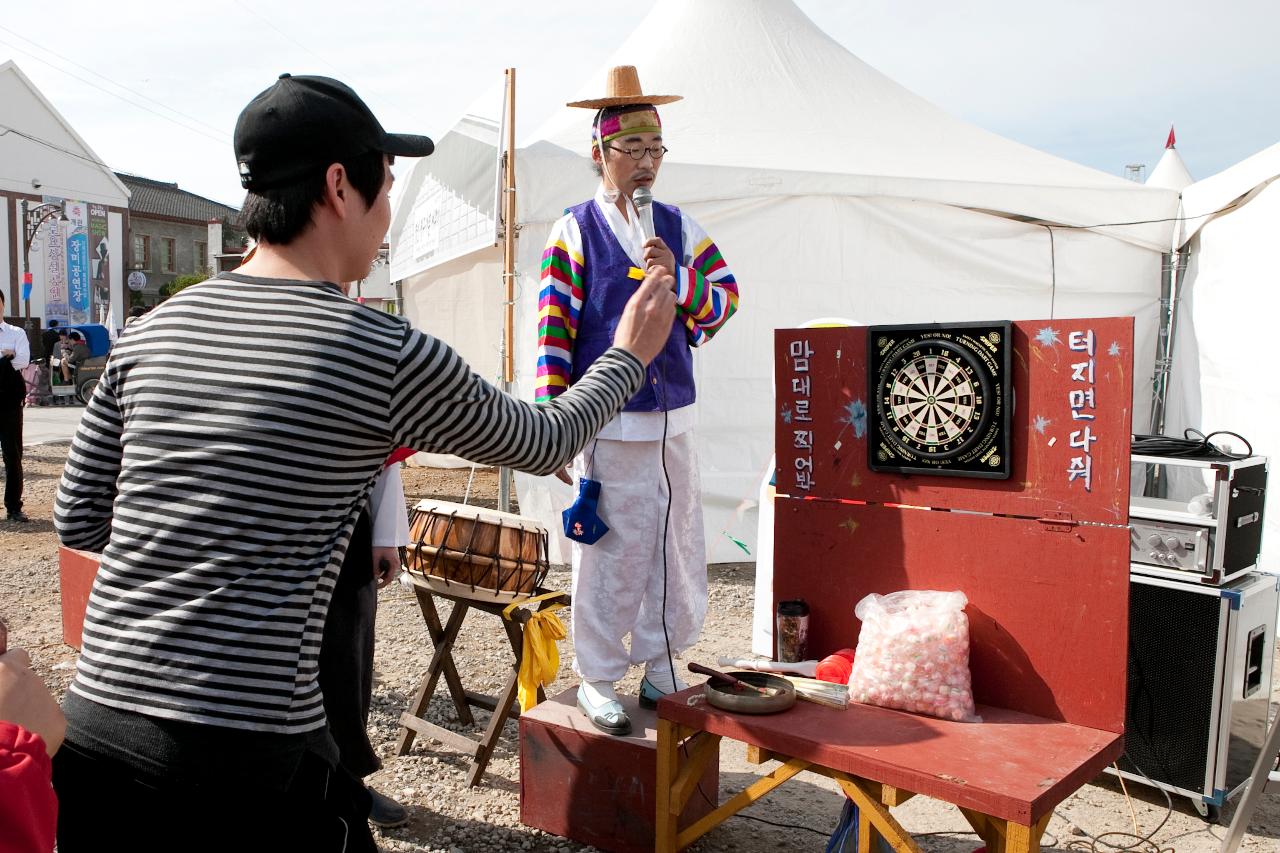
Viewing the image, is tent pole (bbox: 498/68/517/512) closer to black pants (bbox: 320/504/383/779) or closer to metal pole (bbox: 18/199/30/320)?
black pants (bbox: 320/504/383/779)

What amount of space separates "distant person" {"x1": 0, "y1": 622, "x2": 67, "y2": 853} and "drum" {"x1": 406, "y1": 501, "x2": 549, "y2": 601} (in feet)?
6.89

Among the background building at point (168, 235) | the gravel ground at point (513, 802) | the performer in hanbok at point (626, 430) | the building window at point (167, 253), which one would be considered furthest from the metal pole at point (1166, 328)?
the building window at point (167, 253)

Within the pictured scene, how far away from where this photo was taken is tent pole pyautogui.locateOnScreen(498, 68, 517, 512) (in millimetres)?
5910

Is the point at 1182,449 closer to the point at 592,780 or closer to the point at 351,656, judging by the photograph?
the point at 592,780

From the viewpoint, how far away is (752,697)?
234cm

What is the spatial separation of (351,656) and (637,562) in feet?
2.71

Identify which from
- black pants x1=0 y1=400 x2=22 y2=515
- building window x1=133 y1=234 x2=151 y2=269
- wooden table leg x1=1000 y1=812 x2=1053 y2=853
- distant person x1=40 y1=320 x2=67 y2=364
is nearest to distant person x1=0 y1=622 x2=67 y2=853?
wooden table leg x1=1000 y1=812 x2=1053 y2=853

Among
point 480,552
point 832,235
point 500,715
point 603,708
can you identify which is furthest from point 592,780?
point 832,235

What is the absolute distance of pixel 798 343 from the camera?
8.89ft

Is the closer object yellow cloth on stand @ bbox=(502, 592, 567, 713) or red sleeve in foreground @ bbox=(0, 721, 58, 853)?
red sleeve in foreground @ bbox=(0, 721, 58, 853)

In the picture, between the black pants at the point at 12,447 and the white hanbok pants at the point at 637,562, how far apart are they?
697cm

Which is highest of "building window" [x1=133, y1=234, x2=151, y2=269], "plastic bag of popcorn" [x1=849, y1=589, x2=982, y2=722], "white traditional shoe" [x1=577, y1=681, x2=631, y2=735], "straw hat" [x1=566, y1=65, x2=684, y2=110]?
"building window" [x1=133, y1=234, x2=151, y2=269]

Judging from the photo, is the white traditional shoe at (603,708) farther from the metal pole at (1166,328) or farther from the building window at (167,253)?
the building window at (167,253)

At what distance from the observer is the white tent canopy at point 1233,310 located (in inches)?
219
